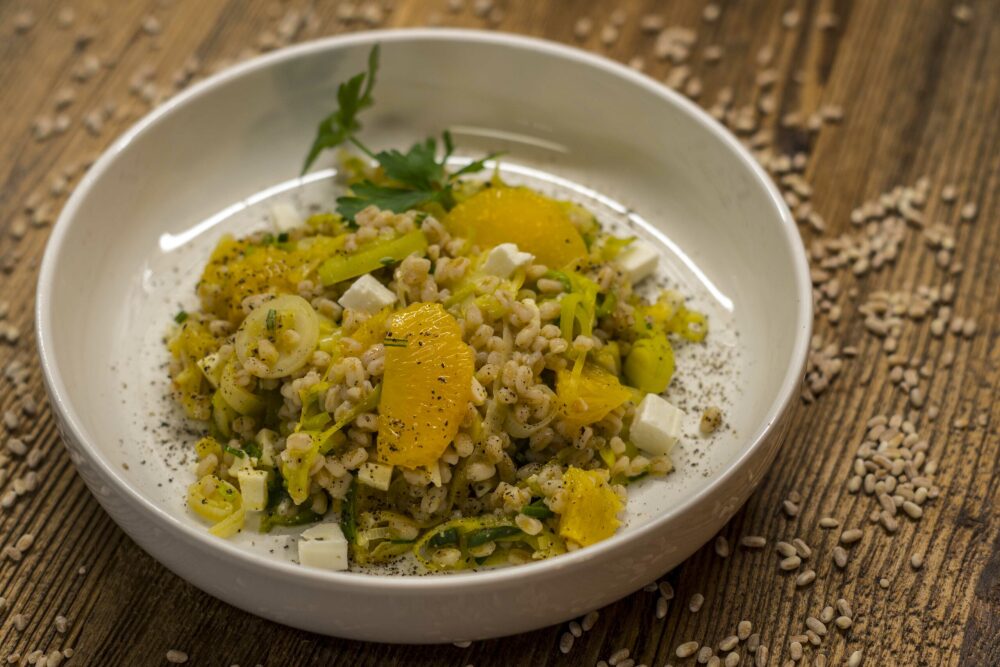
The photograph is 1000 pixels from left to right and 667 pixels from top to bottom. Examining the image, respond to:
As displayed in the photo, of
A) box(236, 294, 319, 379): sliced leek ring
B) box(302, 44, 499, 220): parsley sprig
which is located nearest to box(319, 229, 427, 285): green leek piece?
box(236, 294, 319, 379): sliced leek ring

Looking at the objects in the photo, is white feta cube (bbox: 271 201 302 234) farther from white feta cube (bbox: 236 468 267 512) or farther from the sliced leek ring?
white feta cube (bbox: 236 468 267 512)

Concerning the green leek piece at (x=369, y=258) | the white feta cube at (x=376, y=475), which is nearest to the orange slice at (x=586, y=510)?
the white feta cube at (x=376, y=475)

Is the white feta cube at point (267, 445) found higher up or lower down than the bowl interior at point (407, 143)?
lower down

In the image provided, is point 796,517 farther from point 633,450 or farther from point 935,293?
point 935,293

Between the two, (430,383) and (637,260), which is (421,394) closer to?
(430,383)

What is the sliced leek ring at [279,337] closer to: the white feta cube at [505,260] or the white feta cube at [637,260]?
the white feta cube at [505,260]

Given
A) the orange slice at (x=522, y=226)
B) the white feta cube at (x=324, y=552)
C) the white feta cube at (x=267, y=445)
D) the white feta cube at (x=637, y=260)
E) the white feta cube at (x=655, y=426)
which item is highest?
the orange slice at (x=522, y=226)
